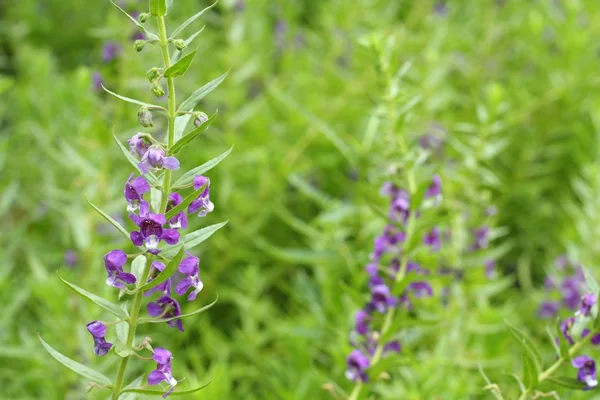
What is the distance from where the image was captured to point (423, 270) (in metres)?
2.50

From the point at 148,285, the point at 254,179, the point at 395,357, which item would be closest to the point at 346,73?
the point at 254,179

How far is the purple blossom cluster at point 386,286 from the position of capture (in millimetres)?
2295

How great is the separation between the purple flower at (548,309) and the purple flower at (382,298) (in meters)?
1.71

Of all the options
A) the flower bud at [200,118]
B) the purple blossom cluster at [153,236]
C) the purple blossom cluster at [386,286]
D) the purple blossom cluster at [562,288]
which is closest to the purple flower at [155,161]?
the purple blossom cluster at [153,236]

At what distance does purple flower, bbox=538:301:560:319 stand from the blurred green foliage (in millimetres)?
114

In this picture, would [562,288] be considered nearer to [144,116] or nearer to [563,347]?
[563,347]

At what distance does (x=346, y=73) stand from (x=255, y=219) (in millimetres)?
1476

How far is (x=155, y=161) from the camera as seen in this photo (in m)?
1.45

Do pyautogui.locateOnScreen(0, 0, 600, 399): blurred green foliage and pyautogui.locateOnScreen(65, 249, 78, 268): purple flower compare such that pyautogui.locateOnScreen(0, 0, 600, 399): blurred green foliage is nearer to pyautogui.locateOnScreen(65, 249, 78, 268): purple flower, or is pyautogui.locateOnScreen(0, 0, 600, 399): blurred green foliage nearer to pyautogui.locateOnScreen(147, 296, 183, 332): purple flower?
pyautogui.locateOnScreen(65, 249, 78, 268): purple flower

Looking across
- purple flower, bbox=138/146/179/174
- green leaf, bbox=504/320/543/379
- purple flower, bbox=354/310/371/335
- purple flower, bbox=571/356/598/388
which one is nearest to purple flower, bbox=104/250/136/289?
purple flower, bbox=138/146/179/174

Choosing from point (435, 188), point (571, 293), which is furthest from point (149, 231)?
point (571, 293)

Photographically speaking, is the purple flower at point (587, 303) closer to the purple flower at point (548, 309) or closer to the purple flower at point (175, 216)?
the purple flower at point (175, 216)

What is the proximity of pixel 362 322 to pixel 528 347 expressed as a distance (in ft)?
2.53

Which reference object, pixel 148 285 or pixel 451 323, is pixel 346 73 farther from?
pixel 148 285
